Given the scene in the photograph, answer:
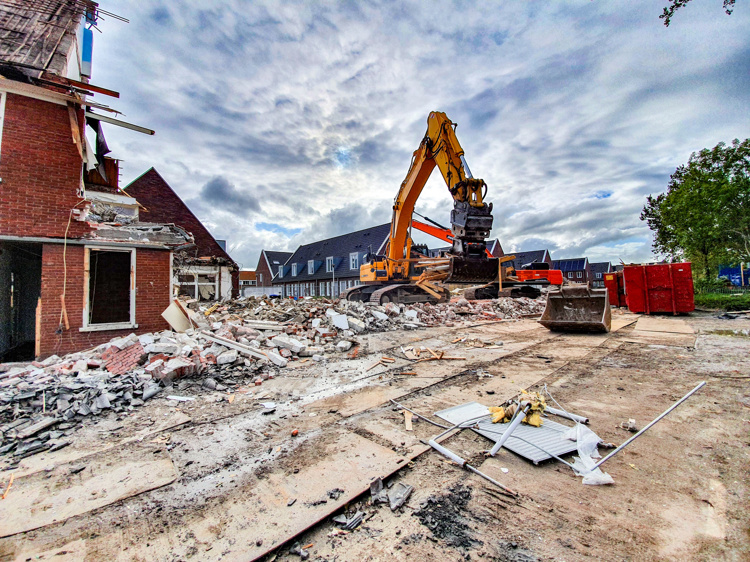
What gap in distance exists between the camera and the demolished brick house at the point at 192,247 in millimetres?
17938

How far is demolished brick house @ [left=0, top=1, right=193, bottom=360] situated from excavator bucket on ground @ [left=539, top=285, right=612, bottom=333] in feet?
33.7

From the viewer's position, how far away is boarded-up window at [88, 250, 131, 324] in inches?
322

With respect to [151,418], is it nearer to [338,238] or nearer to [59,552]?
[59,552]

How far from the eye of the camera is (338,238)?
1464 inches

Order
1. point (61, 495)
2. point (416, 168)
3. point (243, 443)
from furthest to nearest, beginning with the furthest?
1. point (416, 168)
2. point (243, 443)
3. point (61, 495)

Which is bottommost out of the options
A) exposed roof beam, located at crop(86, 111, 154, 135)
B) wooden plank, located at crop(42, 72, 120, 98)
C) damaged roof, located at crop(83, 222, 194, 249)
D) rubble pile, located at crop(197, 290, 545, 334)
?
rubble pile, located at crop(197, 290, 545, 334)

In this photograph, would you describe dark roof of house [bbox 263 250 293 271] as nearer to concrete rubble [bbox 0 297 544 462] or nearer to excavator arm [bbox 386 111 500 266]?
excavator arm [bbox 386 111 500 266]

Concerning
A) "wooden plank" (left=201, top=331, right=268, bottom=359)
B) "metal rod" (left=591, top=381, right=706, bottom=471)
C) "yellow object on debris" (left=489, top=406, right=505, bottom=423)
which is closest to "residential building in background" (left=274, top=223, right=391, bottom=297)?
"wooden plank" (left=201, top=331, right=268, bottom=359)

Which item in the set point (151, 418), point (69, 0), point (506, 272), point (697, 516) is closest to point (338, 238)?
point (506, 272)

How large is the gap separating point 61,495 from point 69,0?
13.5 metres

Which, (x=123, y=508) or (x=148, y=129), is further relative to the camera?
(x=148, y=129)

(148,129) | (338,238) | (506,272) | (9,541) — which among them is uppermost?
(338,238)

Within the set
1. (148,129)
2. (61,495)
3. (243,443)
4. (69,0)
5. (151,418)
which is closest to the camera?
(61,495)

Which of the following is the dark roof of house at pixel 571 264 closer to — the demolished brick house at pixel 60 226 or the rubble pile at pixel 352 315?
the rubble pile at pixel 352 315
